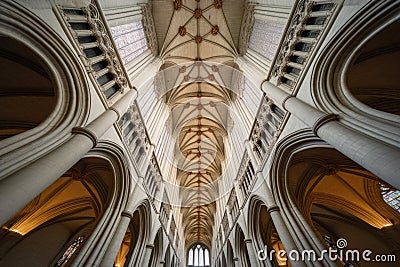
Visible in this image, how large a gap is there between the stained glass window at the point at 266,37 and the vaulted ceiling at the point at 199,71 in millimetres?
2537

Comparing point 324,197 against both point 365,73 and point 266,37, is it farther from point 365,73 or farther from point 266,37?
point 266,37

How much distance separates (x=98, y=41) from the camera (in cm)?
672

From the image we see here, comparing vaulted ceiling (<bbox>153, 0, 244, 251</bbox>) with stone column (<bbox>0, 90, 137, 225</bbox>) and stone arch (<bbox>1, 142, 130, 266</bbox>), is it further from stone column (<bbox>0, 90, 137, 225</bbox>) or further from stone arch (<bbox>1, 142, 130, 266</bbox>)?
stone column (<bbox>0, 90, 137, 225</bbox>)

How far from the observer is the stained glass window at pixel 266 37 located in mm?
9715

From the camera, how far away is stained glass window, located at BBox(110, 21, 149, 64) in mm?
9195

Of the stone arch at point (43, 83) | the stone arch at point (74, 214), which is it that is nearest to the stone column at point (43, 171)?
the stone arch at point (43, 83)

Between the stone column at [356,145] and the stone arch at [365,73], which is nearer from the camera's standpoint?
the stone column at [356,145]

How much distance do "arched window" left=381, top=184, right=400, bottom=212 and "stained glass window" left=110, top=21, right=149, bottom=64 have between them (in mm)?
15536

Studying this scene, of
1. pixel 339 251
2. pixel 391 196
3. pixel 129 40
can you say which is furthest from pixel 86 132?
pixel 339 251

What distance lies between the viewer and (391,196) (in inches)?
393

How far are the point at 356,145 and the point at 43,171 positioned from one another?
20.8 feet

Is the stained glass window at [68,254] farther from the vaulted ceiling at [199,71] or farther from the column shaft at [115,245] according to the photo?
the vaulted ceiling at [199,71]

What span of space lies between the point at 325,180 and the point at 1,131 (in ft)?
48.3

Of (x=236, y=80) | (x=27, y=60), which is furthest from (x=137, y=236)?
(x=236, y=80)
